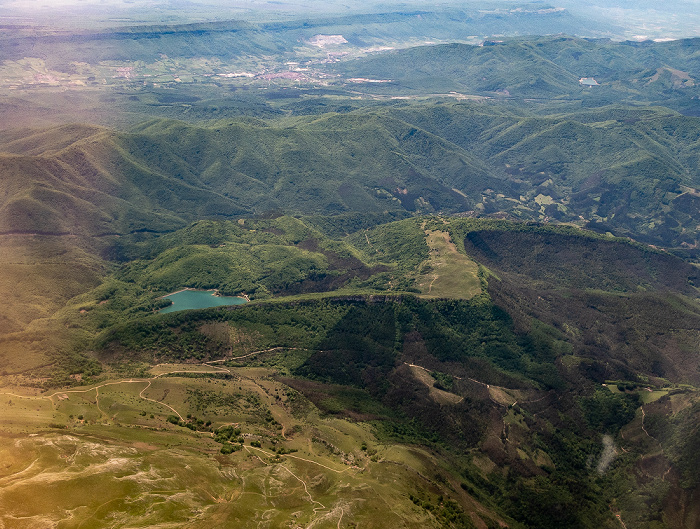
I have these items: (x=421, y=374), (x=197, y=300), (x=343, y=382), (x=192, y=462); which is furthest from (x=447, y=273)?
(x=192, y=462)

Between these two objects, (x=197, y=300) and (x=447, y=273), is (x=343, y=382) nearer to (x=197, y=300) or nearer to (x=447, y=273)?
(x=447, y=273)

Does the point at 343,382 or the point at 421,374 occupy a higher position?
the point at 421,374

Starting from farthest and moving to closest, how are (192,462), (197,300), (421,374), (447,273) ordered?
(197,300)
(447,273)
(421,374)
(192,462)

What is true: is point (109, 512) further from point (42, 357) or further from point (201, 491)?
point (42, 357)

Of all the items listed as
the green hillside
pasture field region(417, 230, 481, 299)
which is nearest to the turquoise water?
the green hillside

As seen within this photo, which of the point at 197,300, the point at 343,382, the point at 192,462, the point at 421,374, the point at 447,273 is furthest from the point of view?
the point at 197,300

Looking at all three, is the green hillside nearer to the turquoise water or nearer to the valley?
the valley

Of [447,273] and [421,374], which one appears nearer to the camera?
[421,374]

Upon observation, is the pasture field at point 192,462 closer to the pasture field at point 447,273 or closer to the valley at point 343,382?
the valley at point 343,382

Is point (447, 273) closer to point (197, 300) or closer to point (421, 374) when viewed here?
point (421, 374)

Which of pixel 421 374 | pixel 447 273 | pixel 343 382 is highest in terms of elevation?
pixel 447 273
